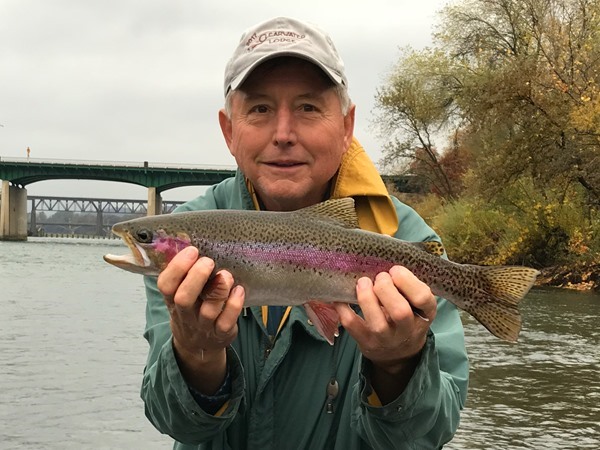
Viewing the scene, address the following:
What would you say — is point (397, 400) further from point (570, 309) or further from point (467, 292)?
point (570, 309)

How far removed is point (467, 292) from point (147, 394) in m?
1.40

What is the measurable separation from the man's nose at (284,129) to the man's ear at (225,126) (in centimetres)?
40

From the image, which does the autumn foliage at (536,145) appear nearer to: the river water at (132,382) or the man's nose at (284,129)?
the river water at (132,382)

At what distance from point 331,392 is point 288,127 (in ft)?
3.60

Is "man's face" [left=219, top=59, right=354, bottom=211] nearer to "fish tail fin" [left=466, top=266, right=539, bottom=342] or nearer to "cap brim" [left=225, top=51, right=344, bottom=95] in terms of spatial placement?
"cap brim" [left=225, top=51, right=344, bottom=95]

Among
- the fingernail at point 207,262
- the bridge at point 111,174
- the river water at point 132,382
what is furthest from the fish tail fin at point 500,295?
Result: the bridge at point 111,174

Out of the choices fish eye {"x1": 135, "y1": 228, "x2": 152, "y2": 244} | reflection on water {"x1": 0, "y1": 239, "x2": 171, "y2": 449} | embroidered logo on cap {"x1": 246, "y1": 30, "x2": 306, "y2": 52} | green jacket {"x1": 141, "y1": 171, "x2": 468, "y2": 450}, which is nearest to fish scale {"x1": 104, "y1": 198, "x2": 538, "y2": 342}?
fish eye {"x1": 135, "y1": 228, "x2": 152, "y2": 244}

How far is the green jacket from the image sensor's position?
281 cm

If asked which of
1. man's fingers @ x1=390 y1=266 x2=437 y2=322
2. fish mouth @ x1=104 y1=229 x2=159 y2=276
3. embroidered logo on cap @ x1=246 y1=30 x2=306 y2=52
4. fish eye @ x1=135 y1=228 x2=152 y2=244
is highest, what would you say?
embroidered logo on cap @ x1=246 y1=30 x2=306 y2=52

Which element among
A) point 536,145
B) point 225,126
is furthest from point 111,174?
point 225,126

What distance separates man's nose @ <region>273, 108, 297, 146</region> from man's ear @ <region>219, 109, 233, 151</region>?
0.40m

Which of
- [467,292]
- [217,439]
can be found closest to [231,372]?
[217,439]

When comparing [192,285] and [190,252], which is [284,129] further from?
[192,285]

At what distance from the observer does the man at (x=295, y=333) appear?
106 inches
